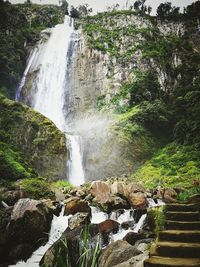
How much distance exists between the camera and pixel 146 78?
3350 cm

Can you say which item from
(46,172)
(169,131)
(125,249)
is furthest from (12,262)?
(169,131)

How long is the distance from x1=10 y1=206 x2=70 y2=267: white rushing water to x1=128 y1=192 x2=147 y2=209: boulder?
10.2ft

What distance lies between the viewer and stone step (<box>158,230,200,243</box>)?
18.3ft

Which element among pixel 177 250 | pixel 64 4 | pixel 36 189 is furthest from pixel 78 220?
pixel 64 4

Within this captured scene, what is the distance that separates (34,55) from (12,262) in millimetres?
34936

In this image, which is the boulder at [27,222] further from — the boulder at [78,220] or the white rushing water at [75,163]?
the white rushing water at [75,163]

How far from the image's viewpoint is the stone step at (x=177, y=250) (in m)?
5.12

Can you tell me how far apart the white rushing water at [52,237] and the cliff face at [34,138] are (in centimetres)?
→ 1068

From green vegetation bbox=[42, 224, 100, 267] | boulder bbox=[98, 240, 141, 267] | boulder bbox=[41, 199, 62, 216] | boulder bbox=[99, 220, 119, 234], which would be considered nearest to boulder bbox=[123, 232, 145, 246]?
boulder bbox=[99, 220, 119, 234]

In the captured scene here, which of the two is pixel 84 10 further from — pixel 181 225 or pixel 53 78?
pixel 181 225

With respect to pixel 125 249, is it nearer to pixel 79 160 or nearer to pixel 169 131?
pixel 79 160

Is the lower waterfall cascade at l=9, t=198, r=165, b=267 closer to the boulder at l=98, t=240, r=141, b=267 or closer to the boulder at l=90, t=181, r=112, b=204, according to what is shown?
the boulder at l=90, t=181, r=112, b=204

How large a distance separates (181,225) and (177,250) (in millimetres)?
915

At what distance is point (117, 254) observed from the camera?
7.05 meters
